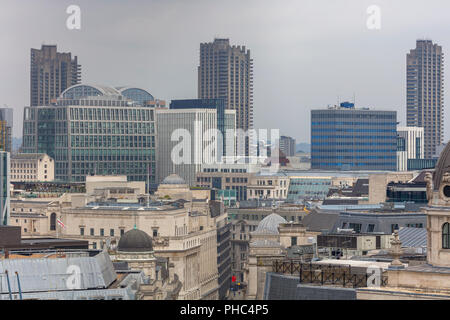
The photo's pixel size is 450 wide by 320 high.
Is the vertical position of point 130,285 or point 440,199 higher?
point 440,199

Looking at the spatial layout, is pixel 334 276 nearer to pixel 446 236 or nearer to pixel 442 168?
pixel 446 236

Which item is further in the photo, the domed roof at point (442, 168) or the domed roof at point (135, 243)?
the domed roof at point (135, 243)

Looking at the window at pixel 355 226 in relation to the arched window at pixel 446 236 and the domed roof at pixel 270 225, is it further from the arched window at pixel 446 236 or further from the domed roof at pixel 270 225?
the arched window at pixel 446 236

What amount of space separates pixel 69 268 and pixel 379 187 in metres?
98.9

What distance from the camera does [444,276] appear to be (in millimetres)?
64000

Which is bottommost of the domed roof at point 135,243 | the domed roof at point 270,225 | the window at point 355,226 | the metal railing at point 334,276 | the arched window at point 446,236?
the domed roof at point 135,243

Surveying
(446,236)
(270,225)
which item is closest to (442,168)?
(446,236)

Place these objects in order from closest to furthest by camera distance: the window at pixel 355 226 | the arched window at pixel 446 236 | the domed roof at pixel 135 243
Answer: the arched window at pixel 446 236 < the window at pixel 355 226 < the domed roof at pixel 135 243

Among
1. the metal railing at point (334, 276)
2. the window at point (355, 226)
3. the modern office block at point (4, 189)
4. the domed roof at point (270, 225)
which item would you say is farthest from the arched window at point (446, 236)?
the modern office block at point (4, 189)
